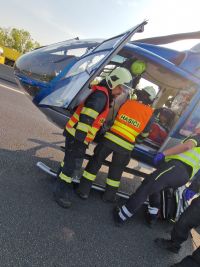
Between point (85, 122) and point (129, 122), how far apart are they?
726 mm

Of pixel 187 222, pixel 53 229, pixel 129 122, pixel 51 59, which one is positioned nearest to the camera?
pixel 53 229

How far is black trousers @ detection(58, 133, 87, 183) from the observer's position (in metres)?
4.15

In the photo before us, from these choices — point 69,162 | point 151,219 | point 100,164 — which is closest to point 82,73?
point 69,162

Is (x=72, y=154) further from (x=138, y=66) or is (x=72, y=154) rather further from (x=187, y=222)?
(x=138, y=66)

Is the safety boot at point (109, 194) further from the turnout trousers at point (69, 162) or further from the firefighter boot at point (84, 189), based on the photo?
the turnout trousers at point (69, 162)

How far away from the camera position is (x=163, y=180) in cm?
416

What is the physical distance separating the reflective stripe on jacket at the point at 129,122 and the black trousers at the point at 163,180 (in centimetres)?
63

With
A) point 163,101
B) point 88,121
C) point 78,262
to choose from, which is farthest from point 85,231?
point 163,101

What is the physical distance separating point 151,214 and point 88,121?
1.75m

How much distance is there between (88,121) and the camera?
3.96 meters

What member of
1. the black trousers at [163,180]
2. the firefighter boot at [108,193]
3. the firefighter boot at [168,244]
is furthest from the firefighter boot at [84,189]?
the firefighter boot at [168,244]

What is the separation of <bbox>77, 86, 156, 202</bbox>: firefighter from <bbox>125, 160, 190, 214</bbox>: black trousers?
1.85 feet

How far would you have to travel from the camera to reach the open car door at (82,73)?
152 inches

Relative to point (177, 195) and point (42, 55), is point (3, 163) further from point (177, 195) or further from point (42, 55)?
point (177, 195)
